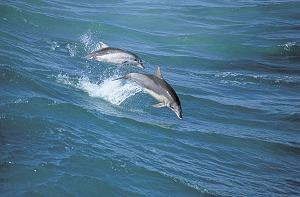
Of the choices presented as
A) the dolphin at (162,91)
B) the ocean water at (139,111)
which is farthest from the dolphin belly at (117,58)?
the dolphin at (162,91)

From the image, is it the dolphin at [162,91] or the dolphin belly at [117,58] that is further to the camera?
the dolphin belly at [117,58]

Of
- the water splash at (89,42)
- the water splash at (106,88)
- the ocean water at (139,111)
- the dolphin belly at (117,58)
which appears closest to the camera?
the ocean water at (139,111)

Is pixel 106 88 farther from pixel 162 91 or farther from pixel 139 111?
pixel 162 91

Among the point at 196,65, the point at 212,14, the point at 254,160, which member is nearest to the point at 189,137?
the point at 254,160

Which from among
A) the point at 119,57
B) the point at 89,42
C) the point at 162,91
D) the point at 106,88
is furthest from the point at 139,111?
the point at 89,42

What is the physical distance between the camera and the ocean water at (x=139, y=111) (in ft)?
41.1

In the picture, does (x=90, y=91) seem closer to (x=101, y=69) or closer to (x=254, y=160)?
(x=101, y=69)

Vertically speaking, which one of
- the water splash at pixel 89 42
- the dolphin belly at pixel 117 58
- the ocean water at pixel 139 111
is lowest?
the ocean water at pixel 139 111

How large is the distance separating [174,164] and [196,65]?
37.2ft

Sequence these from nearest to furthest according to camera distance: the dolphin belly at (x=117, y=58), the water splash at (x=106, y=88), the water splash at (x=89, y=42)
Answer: the dolphin belly at (x=117, y=58), the water splash at (x=106, y=88), the water splash at (x=89, y=42)

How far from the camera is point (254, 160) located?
15398 mm

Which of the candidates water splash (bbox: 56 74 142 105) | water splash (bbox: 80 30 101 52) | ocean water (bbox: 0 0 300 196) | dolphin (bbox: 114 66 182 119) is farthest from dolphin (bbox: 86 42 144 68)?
water splash (bbox: 80 30 101 52)

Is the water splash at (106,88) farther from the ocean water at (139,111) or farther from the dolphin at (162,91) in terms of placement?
the dolphin at (162,91)

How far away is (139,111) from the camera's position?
17016 mm
